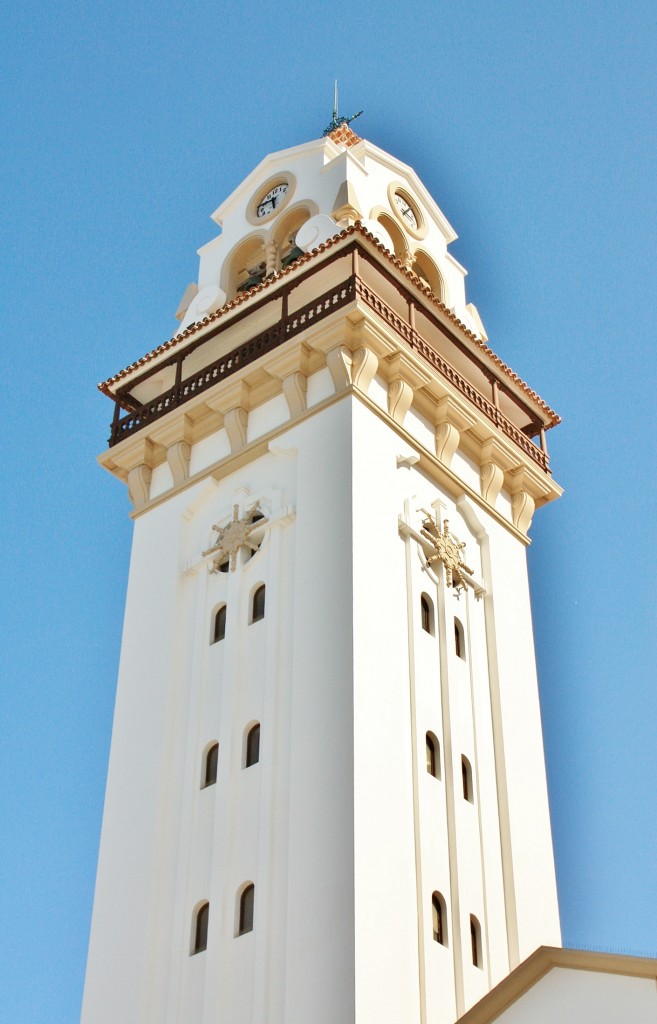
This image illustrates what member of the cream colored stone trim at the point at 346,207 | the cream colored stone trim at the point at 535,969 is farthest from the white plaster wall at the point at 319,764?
the cream colored stone trim at the point at 346,207

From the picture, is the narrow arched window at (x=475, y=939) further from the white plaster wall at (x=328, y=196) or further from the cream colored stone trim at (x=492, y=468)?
the white plaster wall at (x=328, y=196)

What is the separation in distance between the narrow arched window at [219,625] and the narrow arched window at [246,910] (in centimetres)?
455

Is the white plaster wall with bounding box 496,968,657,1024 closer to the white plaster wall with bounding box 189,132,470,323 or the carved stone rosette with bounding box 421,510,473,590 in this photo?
the carved stone rosette with bounding box 421,510,473,590

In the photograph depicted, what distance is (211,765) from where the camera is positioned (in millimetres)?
21766

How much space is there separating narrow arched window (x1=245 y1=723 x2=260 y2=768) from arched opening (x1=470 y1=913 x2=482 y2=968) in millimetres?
3712

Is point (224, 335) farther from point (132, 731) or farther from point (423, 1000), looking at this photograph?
point (423, 1000)

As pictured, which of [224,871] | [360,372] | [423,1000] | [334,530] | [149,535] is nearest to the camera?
[423,1000]

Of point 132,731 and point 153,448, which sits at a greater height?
point 153,448

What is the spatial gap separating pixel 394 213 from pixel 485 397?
4.68 meters

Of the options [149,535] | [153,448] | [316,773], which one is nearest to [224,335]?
[153,448]

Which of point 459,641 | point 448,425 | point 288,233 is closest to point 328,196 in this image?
point 288,233

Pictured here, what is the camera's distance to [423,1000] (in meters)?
18.7

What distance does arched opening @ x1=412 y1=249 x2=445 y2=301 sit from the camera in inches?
1165

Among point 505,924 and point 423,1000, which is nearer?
point 423,1000
